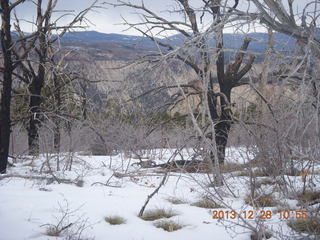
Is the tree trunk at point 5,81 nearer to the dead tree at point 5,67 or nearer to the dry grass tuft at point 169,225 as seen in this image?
the dead tree at point 5,67

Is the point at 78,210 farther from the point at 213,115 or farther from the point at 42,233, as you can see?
the point at 213,115

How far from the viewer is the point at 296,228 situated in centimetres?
364

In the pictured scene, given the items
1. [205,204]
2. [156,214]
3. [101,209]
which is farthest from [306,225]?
[101,209]

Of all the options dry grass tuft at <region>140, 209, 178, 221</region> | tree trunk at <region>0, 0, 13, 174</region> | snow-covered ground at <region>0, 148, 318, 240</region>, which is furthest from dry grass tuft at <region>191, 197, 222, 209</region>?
tree trunk at <region>0, 0, 13, 174</region>

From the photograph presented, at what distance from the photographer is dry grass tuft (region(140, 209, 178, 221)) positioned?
14.0 ft

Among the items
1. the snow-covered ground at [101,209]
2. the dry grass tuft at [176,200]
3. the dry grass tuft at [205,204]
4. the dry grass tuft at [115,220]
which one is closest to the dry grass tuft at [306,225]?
the snow-covered ground at [101,209]

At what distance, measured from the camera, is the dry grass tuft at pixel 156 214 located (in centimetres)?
428

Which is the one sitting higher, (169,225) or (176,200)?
(169,225)

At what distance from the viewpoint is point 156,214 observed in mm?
4336

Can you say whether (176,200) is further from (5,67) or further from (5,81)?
(5,67)

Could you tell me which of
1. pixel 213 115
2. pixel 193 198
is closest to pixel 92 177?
pixel 193 198

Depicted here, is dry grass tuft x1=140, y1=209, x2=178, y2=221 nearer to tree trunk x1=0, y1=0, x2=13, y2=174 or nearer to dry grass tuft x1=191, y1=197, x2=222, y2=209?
dry grass tuft x1=191, y1=197, x2=222, y2=209

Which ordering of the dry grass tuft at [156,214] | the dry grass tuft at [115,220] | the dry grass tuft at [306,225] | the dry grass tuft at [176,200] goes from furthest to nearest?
the dry grass tuft at [176,200] < the dry grass tuft at [156,214] < the dry grass tuft at [115,220] < the dry grass tuft at [306,225]

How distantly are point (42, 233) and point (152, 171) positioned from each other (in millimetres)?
4468
